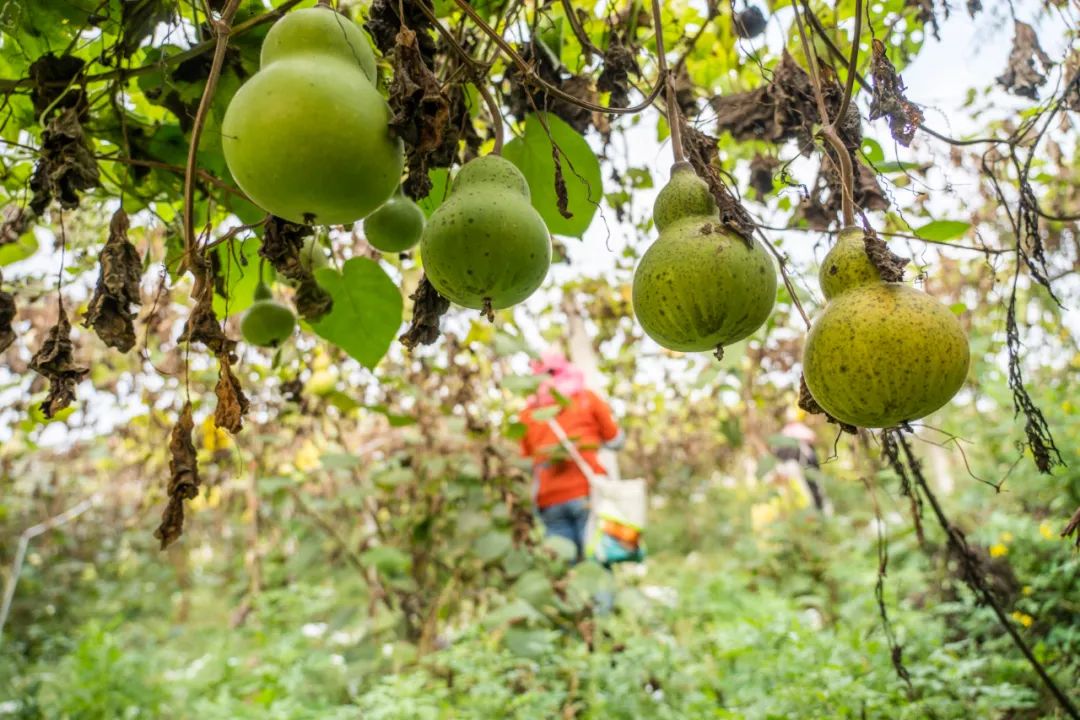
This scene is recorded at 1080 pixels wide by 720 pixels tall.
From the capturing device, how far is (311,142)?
2.57ft

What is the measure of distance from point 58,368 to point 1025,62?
229 centimetres

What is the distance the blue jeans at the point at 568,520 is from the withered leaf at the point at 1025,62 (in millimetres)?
3304

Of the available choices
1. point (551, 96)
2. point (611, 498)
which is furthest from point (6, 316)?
point (611, 498)

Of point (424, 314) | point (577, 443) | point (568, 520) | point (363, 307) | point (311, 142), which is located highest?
point (577, 443)

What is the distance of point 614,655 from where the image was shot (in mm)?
3277

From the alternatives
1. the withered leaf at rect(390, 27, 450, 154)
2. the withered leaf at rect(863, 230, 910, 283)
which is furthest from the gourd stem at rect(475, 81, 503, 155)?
the withered leaf at rect(863, 230, 910, 283)

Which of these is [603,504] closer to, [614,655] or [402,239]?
[614,655]

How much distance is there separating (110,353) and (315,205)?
151 inches

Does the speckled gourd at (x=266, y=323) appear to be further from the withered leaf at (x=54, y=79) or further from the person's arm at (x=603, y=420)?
the person's arm at (x=603, y=420)

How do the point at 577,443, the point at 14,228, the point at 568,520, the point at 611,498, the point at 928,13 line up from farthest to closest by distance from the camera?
the point at 568,520 → the point at 577,443 → the point at 611,498 → the point at 14,228 → the point at 928,13

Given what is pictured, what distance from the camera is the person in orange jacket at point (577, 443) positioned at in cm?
464

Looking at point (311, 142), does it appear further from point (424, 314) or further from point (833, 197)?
point (833, 197)

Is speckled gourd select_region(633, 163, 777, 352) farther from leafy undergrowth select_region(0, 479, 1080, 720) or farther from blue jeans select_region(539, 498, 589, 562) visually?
blue jeans select_region(539, 498, 589, 562)

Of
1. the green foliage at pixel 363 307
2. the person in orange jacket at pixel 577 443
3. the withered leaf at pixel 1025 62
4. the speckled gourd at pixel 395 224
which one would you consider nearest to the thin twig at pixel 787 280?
the speckled gourd at pixel 395 224
